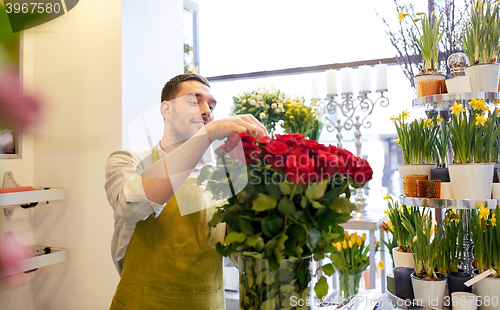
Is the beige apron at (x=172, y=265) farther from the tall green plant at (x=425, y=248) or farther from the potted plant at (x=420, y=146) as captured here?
the potted plant at (x=420, y=146)

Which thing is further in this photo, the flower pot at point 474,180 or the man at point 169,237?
the flower pot at point 474,180

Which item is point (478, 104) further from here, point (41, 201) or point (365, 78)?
point (41, 201)

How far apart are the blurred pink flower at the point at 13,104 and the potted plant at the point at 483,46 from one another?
132 centimetres

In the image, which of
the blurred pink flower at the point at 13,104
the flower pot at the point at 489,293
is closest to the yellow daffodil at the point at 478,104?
the flower pot at the point at 489,293

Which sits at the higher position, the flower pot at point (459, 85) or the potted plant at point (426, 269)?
the flower pot at point (459, 85)

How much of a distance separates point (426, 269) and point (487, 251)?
17cm

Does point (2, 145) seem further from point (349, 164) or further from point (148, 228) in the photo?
point (148, 228)

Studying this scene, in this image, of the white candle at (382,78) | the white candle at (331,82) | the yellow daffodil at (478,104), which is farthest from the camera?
the white candle at (331,82)

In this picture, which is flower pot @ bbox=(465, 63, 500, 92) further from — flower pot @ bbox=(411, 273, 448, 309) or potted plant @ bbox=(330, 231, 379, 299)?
potted plant @ bbox=(330, 231, 379, 299)

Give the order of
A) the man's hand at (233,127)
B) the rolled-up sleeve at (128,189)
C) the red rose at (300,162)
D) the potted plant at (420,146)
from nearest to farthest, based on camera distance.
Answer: the red rose at (300,162), the man's hand at (233,127), the rolled-up sleeve at (128,189), the potted plant at (420,146)

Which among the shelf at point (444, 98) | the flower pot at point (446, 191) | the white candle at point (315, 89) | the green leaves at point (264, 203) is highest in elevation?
the white candle at point (315, 89)

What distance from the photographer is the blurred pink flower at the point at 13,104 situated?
0.39 feet

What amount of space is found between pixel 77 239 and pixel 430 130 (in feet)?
5.87

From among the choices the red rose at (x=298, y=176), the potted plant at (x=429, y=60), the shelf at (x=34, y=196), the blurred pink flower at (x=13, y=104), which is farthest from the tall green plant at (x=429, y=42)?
the shelf at (x=34, y=196)
